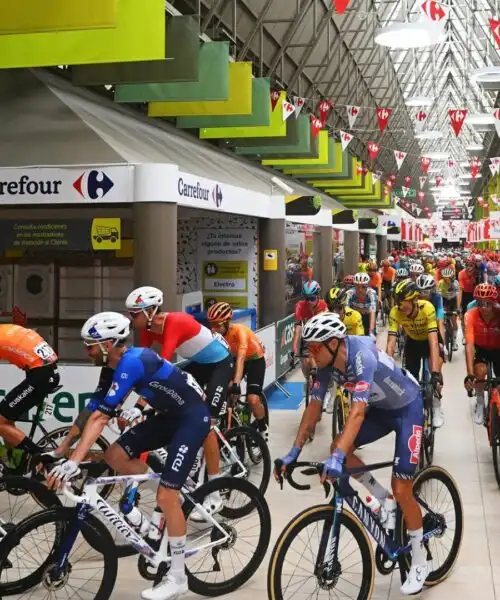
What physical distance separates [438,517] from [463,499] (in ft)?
7.71

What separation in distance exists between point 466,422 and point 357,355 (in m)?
6.66

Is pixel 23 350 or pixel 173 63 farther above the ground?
pixel 173 63

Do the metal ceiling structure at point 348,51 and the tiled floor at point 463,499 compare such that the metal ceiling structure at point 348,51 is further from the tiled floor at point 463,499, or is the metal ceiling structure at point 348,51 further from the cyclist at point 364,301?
the tiled floor at point 463,499

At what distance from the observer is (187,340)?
678cm

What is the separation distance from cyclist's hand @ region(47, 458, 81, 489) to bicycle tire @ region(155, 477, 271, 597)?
0.99 metres

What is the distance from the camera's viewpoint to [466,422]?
10.7 metres

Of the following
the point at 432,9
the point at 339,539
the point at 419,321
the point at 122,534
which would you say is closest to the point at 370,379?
the point at 339,539

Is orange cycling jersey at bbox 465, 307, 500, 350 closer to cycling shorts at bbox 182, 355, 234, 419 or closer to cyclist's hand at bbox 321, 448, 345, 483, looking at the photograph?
cycling shorts at bbox 182, 355, 234, 419

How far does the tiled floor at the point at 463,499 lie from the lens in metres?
5.22

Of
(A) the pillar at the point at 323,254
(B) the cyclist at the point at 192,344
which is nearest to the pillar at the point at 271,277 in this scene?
(A) the pillar at the point at 323,254

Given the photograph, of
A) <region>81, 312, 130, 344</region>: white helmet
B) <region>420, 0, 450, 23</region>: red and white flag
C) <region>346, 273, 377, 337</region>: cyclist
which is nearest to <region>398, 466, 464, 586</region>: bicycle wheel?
<region>81, 312, 130, 344</region>: white helmet

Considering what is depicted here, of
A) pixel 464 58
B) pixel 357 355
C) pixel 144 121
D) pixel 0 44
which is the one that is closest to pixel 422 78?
pixel 464 58

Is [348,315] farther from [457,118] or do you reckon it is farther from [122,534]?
[457,118]

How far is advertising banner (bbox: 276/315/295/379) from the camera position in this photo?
13.4 metres
